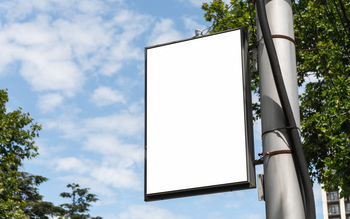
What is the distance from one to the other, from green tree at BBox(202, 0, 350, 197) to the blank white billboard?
13.5 metres

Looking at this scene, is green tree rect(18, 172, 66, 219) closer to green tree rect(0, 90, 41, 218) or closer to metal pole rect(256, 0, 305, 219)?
green tree rect(0, 90, 41, 218)

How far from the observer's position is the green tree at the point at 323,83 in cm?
1816

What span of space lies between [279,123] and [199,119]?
3.21ft

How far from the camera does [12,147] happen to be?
2589cm

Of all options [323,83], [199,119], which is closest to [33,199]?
[323,83]

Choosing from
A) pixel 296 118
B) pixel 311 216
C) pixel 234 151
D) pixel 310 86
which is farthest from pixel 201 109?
pixel 310 86

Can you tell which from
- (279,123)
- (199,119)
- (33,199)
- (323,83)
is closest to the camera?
(279,123)

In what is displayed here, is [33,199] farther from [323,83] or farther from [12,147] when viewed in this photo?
[323,83]

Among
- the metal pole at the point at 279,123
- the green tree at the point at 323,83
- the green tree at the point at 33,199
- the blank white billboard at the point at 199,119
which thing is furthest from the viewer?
the green tree at the point at 33,199

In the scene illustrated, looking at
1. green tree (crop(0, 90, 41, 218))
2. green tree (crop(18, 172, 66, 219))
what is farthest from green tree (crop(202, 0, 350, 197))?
green tree (crop(18, 172, 66, 219))

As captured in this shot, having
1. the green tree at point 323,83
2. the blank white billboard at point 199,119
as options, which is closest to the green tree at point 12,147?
the green tree at point 323,83

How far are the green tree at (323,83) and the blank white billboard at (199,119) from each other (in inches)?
530

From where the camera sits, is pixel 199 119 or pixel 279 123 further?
pixel 199 119

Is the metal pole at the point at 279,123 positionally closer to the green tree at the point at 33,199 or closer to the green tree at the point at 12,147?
the green tree at the point at 12,147
